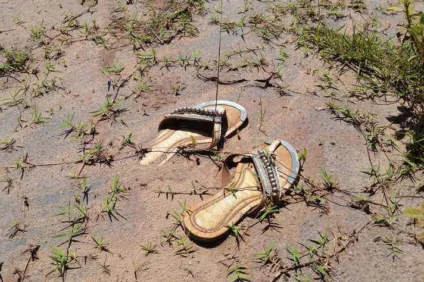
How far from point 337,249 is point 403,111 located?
1130 mm

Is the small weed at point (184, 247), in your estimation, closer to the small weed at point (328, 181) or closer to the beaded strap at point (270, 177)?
the beaded strap at point (270, 177)

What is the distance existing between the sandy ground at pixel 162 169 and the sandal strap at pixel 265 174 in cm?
8

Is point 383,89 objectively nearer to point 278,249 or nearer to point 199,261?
point 278,249

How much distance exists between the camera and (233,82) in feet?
9.98

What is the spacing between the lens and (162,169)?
2.48m

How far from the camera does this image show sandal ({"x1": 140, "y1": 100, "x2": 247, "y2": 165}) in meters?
2.55

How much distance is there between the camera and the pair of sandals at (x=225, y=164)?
7.22 feet

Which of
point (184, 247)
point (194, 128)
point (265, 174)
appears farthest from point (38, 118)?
point (265, 174)

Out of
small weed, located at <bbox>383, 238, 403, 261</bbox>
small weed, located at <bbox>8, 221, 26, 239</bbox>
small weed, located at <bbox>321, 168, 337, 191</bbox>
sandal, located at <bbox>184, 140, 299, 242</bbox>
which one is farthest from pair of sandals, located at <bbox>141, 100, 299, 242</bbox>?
small weed, located at <bbox>8, 221, 26, 239</bbox>

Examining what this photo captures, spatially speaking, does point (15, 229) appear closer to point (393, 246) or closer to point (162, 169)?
point (162, 169)

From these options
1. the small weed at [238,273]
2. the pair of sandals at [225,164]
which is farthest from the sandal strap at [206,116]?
→ the small weed at [238,273]

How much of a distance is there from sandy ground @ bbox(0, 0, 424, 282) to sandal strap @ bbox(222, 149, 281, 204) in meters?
0.08

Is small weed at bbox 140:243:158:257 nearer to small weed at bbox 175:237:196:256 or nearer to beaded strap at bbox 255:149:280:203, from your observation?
small weed at bbox 175:237:196:256

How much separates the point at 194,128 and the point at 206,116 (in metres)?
0.16
